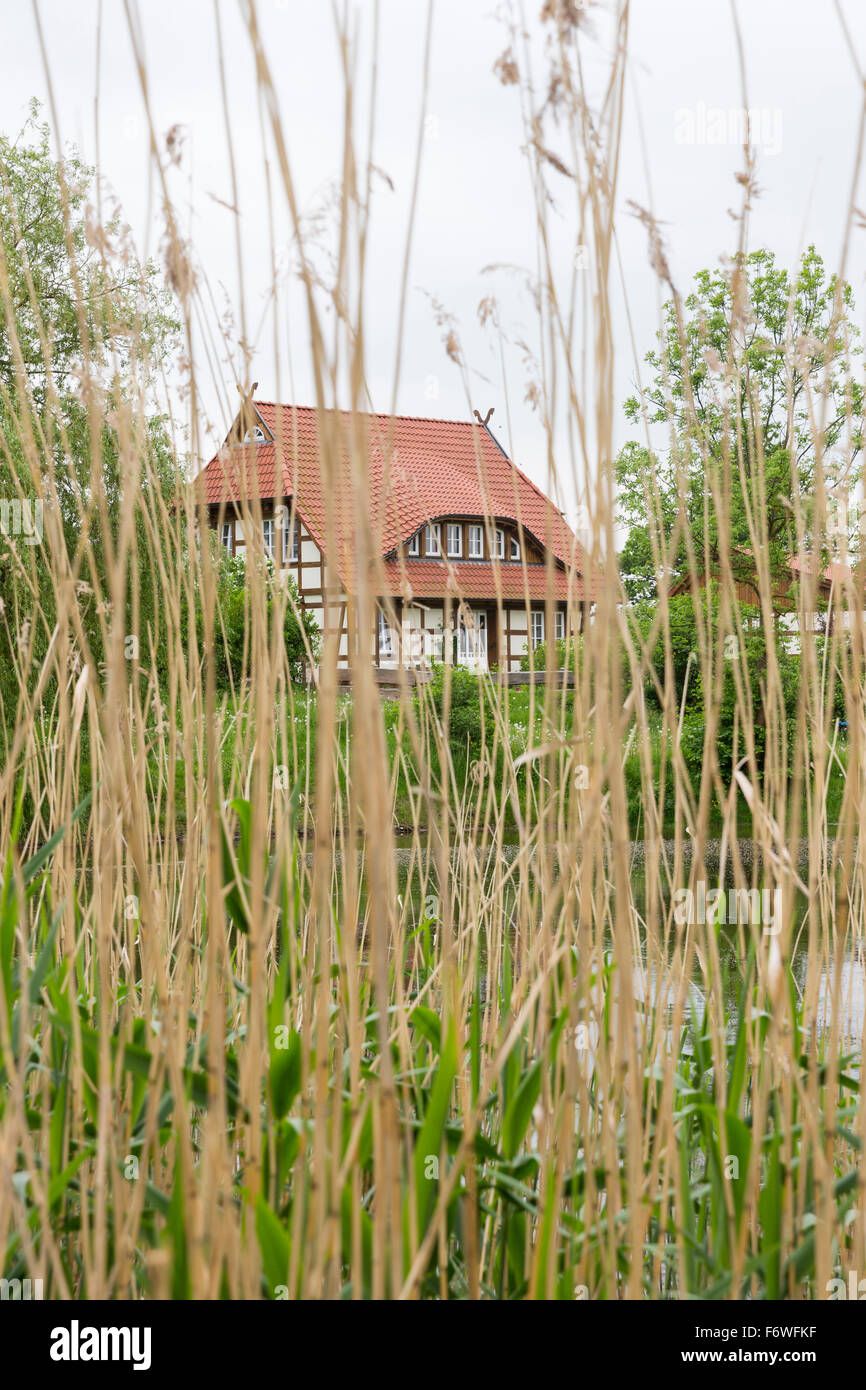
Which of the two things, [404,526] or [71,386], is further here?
[71,386]

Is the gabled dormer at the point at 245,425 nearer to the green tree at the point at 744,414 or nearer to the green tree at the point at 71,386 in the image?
the green tree at the point at 71,386

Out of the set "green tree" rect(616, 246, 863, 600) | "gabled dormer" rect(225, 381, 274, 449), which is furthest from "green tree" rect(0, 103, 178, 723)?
"green tree" rect(616, 246, 863, 600)

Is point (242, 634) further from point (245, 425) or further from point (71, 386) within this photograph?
point (245, 425)

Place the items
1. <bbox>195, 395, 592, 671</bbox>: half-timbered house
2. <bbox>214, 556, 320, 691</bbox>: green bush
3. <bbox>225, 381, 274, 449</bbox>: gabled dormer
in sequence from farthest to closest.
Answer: <bbox>214, 556, 320, 691</bbox>: green bush, <bbox>225, 381, 274, 449</bbox>: gabled dormer, <bbox>195, 395, 592, 671</bbox>: half-timbered house

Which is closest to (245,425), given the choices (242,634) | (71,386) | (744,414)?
(242,634)

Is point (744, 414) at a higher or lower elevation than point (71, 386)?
lower

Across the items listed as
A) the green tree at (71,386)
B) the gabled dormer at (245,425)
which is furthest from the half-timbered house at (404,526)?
the green tree at (71,386)

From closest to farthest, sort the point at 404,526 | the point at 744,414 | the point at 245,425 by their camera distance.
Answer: the point at 245,425 < the point at 404,526 < the point at 744,414

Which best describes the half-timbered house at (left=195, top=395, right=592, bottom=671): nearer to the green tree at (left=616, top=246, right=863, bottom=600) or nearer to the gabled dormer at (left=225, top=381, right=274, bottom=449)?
the gabled dormer at (left=225, top=381, right=274, bottom=449)
